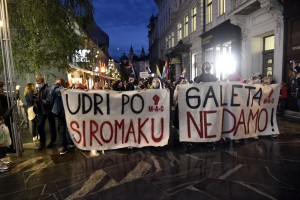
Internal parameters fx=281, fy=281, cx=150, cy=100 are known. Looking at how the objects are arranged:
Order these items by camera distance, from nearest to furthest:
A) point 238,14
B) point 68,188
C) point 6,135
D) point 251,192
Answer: point 251,192
point 68,188
point 6,135
point 238,14

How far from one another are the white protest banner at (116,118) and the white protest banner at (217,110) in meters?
0.47

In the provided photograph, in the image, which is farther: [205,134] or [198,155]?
[205,134]

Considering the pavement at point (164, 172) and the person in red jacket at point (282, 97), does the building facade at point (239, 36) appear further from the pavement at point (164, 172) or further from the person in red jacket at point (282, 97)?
the pavement at point (164, 172)

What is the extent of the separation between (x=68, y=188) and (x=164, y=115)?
2.71 meters

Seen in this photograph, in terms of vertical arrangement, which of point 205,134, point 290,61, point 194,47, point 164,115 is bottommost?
point 205,134

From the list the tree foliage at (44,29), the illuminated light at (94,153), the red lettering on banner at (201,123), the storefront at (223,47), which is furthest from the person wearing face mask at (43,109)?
the storefront at (223,47)

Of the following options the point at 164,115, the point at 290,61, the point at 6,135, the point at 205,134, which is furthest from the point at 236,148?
the point at 290,61

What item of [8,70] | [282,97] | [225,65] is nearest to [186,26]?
[225,65]

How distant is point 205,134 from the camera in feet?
21.1

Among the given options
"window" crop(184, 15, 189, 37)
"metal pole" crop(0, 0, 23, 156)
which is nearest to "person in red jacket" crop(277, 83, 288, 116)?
"metal pole" crop(0, 0, 23, 156)

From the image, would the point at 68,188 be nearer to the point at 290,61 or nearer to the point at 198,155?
the point at 198,155

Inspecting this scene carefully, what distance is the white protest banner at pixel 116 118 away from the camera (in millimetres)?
6270

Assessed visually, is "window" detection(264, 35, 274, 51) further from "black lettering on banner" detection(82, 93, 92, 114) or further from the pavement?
"black lettering on banner" detection(82, 93, 92, 114)

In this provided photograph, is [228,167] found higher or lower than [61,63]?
lower
